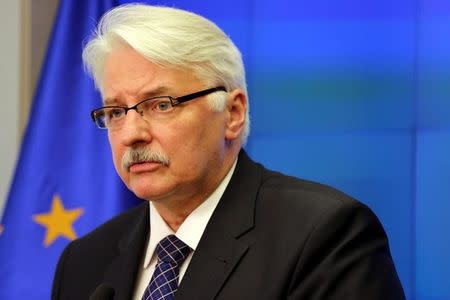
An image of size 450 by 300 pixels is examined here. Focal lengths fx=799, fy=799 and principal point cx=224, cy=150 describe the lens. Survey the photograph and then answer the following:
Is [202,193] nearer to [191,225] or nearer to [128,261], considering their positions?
[191,225]

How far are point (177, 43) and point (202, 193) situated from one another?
40 centimetres

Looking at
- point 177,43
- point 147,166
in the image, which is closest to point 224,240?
point 147,166

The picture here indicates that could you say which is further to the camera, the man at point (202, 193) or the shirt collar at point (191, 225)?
the shirt collar at point (191, 225)

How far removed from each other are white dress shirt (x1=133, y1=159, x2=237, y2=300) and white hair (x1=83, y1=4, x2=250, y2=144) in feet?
0.79

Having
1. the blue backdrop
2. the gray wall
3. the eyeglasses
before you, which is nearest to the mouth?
the eyeglasses

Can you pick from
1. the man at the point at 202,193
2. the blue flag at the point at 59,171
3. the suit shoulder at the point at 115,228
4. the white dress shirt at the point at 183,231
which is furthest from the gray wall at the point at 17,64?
the white dress shirt at the point at 183,231

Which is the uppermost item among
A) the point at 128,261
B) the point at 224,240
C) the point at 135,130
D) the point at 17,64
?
the point at 135,130

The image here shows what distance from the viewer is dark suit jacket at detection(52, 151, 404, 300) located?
174cm

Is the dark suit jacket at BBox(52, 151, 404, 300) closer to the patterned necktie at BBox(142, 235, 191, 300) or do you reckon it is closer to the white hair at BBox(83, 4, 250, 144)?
the patterned necktie at BBox(142, 235, 191, 300)

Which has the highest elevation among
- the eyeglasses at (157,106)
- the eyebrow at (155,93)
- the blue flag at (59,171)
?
the eyebrow at (155,93)

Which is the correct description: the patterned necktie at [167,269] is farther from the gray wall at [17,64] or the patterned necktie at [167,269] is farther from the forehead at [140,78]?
the gray wall at [17,64]

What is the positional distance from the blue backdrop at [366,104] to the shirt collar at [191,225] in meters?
1.02

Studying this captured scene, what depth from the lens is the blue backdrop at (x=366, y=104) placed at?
2.92 meters

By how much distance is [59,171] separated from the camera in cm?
336
